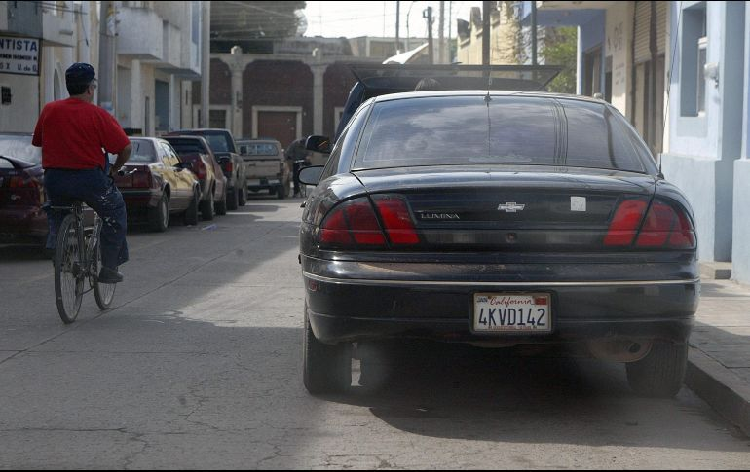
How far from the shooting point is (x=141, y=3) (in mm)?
42000

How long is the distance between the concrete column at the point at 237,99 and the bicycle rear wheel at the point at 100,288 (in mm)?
55994

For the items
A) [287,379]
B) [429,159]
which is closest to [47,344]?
[287,379]

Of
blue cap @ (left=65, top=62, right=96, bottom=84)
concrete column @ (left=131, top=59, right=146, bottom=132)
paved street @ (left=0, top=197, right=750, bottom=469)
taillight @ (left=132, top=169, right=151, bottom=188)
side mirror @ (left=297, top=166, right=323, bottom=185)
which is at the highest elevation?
concrete column @ (left=131, top=59, right=146, bottom=132)

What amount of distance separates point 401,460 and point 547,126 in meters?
2.34

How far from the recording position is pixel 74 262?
30.8 ft

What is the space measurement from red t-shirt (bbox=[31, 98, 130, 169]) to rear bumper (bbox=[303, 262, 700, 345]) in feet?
12.7

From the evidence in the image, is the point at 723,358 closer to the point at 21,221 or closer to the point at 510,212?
the point at 510,212

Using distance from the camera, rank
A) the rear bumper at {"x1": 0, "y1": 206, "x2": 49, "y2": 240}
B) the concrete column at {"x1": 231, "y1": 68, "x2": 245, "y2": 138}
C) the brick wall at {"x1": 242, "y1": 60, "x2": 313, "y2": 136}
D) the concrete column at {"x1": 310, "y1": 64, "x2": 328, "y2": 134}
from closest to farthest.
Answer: the rear bumper at {"x1": 0, "y1": 206, "x2": 49, "y2": 240}, the concrete column at {"x1": 231, "y1": 68, "x2": 245, "y2": 138}, the brick wall at {"x1": 242, "y1": 60, "x2": 313, "y2": 136}, the concrete column at {"x1": 310, "y1": 64, "x2": 328, "y2": 134}

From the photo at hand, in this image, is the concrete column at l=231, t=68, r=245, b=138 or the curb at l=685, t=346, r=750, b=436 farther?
the concrete column at l=231, t=68, r=245, b=138

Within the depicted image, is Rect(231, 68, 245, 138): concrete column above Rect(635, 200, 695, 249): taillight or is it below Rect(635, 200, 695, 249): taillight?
above

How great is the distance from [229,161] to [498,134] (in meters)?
20.5

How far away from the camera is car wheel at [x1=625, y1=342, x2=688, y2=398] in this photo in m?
6.60

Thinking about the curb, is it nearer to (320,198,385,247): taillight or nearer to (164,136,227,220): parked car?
(320,198,385,247): taillight

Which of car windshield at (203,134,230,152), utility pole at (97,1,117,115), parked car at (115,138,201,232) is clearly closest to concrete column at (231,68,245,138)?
car windshield at (203,134,230,152)
